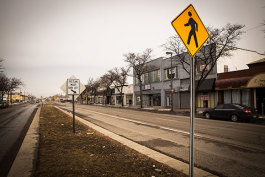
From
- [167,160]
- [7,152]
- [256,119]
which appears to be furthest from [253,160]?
[256,119]

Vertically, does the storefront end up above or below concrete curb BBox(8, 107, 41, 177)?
above

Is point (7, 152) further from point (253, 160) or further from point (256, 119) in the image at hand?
point (256, 119)

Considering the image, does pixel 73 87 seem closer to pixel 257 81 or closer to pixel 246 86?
pixel 246 86

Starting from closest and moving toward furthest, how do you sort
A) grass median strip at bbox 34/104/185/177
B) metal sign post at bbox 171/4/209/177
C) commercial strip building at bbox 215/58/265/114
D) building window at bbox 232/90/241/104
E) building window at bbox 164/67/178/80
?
metal sign post at bbox 171/4/209/177, grass median strip at bbox 34/104/185/177, commercial strip building at bbox 215/58/265/114, building window at bbox 232/90/241/104, building window at bbox 164/67/178/80

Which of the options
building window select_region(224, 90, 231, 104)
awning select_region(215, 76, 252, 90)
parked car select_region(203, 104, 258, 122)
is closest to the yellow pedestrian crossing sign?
→ parked car select_region(203, 104, 258, 122)

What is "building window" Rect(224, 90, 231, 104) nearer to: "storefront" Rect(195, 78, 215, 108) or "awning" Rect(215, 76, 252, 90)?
"awning" Rect(215, 76, 252, 90)

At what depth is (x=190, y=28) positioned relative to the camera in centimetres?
299

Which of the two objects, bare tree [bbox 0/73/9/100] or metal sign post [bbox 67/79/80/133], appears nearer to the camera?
metal sign post [bbox 67/79/80/133]

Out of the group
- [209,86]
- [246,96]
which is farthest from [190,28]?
[209,86]

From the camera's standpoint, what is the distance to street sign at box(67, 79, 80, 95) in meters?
8.33

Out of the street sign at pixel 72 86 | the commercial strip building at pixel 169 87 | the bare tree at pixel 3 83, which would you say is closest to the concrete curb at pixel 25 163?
the street sign at pixel 72 86

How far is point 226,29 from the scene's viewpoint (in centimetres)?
1714

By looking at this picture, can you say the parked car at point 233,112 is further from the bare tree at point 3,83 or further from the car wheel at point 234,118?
the bare tree at point 3,83

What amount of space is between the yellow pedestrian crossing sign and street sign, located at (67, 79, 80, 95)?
6.87 meters
